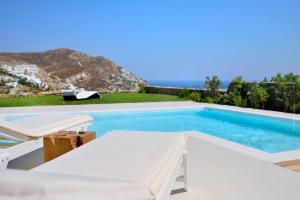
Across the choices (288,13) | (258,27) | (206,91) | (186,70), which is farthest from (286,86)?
(186,70)

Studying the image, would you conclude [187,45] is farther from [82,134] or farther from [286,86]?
[82,134]

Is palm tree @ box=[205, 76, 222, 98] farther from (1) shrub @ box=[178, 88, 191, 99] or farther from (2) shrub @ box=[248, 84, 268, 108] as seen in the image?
(2) shrub @ box=[248, 84, 268, 108]

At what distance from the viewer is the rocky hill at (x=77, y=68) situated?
30.4 m

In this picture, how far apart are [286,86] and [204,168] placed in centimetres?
758

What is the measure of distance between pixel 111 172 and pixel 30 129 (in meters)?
1.84

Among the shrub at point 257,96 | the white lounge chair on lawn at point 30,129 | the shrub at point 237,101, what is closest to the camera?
the white lounge chair on lawn at point 30,129

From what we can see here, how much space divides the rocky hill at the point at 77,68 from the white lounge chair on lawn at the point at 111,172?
85.3 ft

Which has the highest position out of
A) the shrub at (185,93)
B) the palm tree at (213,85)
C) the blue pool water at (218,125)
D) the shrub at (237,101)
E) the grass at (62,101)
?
the palm tree at (213,85)

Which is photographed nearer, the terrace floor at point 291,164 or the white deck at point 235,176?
the white deck at point 235,176

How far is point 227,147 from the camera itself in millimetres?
4602

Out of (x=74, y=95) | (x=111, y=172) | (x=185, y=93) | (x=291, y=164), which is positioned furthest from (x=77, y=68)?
(x=111, y=172)

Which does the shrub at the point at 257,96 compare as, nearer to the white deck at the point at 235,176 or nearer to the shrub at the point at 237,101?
the shrub at the point at 237,101

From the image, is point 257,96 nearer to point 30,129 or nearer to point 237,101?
point 237,101

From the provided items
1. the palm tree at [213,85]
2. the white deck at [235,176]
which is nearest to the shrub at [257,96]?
the palm tree at [213,85]
